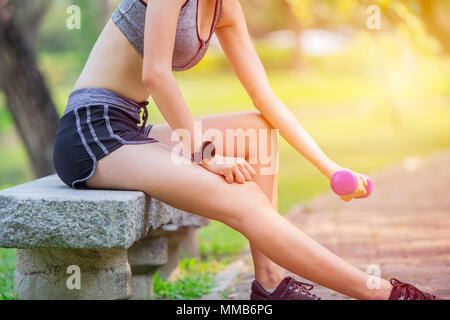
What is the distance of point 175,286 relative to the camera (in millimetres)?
3443

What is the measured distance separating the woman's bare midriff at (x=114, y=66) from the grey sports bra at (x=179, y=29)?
4 cm

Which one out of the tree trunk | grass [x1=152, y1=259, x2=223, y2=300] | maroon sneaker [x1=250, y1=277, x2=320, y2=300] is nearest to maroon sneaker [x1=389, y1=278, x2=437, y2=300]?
maroon sneaker [x1=250, y1=277, x2=320, y2=300]

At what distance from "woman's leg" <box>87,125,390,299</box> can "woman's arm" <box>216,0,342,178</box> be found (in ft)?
1.30

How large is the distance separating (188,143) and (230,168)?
0.69 ft

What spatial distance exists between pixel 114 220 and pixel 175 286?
1.09 m

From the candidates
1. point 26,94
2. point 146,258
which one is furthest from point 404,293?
point 26,94

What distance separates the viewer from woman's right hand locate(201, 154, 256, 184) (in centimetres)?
240

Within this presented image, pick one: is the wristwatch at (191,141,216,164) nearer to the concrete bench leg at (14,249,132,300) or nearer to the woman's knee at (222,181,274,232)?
the woman's knee at (222,181,274,232)

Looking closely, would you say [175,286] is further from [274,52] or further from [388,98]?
[274,52]

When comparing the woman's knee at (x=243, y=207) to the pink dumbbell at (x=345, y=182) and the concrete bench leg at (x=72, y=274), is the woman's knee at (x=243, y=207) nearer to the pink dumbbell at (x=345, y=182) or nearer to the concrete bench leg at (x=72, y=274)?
the pink dumbbell at (x=345, y=182)

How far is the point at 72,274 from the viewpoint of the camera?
109 inches

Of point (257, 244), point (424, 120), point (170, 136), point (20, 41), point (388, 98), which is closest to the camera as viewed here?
point (257, 244)

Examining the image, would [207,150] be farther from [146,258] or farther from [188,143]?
[146,258]
